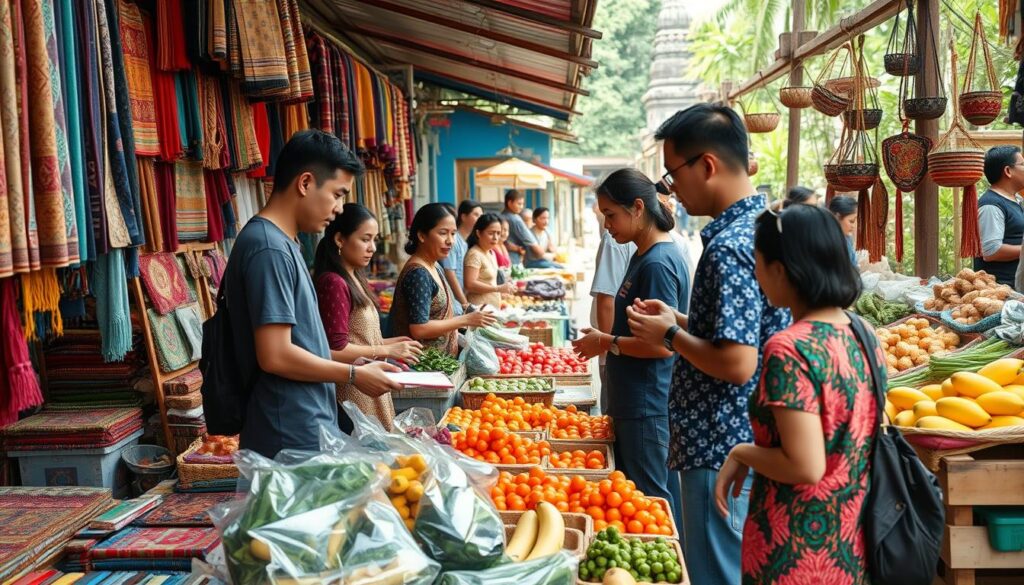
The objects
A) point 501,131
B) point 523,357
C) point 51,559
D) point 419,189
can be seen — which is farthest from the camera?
point 501,131

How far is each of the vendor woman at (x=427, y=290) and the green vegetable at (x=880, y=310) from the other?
2974 mm

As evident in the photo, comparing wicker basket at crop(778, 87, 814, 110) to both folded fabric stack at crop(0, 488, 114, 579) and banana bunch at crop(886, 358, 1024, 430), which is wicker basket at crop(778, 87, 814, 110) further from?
folded fabric stack at crop(0, 488, 114, 579)

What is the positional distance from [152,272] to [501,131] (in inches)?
547

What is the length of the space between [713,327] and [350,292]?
2.03 m

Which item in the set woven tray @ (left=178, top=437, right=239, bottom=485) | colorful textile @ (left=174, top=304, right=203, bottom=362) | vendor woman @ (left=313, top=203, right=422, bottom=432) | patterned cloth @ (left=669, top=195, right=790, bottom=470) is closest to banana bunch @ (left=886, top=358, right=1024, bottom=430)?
patterned cloth @ (left=669, top=195, right=790, bottom=470)

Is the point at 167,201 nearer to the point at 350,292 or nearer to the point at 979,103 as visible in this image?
the point at 350,292

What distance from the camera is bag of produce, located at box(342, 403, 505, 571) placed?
7.18ft

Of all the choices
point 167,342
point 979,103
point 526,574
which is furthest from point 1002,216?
point 167,342

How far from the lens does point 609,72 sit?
4262cm

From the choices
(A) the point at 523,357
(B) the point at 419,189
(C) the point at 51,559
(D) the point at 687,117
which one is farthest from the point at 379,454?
(B) the point at 419,189

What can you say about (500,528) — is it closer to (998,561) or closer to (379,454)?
(379,454)

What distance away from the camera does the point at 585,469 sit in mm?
3789

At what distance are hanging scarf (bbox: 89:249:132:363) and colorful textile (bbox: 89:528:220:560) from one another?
0.84m

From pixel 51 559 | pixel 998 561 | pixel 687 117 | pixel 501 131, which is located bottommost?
pixel 998 561
